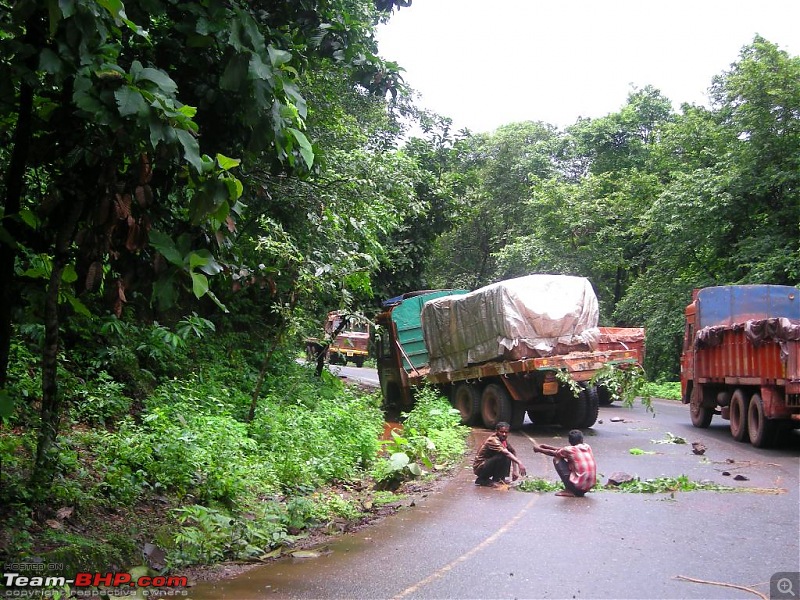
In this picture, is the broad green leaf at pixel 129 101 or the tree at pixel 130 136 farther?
the tree at pixel 130 136

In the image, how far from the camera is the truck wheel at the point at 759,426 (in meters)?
12.6

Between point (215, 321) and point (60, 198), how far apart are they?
10.8 meters

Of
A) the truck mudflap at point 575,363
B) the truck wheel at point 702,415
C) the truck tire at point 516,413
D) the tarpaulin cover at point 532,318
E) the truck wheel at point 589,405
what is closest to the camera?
the truck mudflap at point 575,363

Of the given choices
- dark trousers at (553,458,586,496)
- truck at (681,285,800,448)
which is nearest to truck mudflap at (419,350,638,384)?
truck at (681,285,800,448)

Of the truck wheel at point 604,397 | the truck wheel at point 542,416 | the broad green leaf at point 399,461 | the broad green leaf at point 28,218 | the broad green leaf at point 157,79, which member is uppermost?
the broad green leaf at point 157,79

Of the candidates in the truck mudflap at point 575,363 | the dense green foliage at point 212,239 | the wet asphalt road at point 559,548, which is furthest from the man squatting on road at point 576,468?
the truck mudflap at point 575,363

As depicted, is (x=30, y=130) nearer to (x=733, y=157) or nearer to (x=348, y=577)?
(x=348, y=577)

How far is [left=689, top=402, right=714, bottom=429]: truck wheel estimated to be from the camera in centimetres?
1594

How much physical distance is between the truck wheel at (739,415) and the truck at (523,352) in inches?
75.0

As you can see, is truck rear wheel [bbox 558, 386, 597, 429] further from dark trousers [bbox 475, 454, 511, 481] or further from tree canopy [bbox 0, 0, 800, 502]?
dark trousers [bbox 475, 454, 511, 481]

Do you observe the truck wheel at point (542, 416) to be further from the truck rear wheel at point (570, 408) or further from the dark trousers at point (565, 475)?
the dark trousers at point (565, 475)

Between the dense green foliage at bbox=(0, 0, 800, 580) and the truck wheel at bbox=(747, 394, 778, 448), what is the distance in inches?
202

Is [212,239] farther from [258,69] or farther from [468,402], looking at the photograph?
[468,402]

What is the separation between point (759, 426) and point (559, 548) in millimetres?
7813
